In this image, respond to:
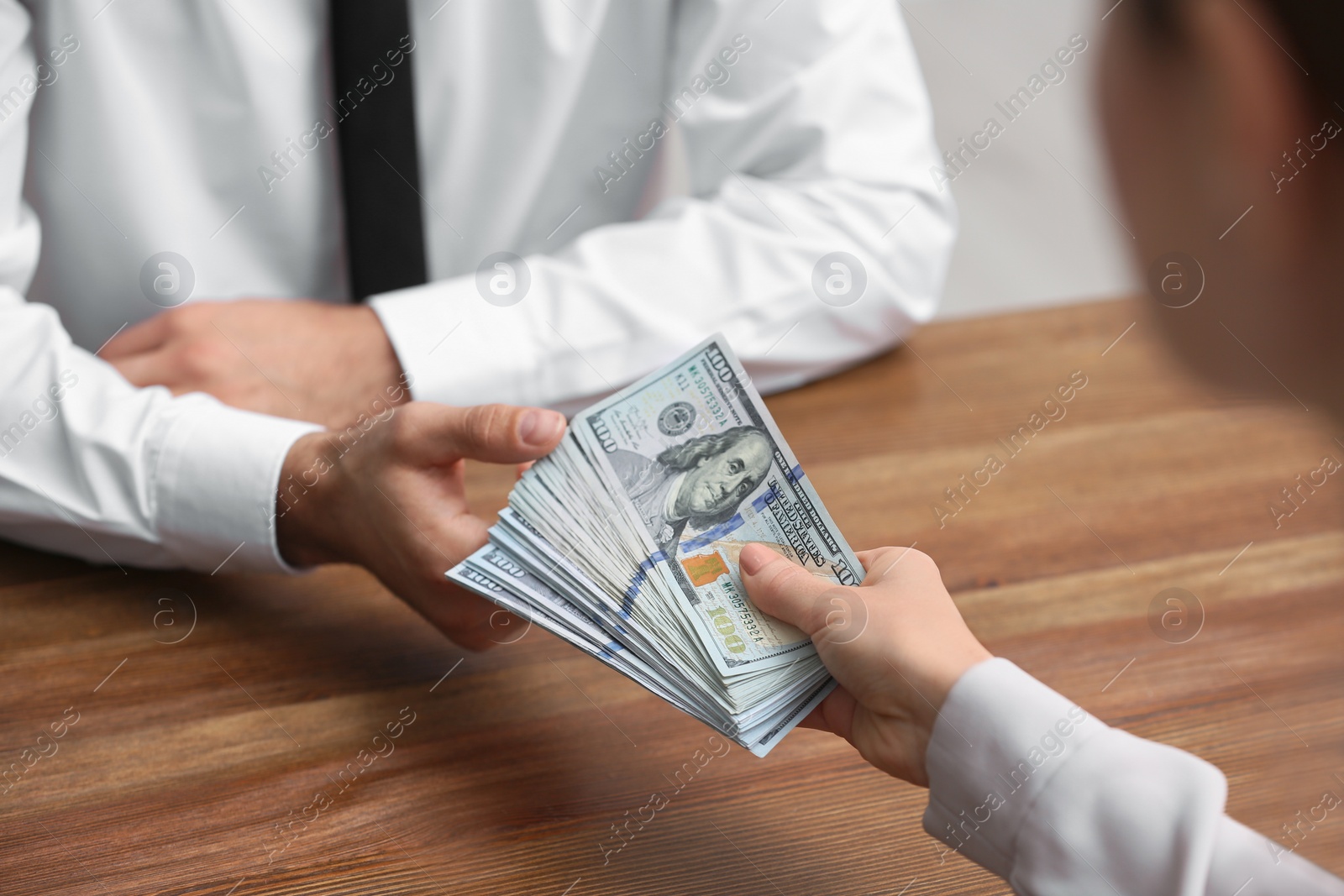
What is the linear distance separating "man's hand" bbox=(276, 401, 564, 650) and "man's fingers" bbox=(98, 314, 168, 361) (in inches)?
12.9

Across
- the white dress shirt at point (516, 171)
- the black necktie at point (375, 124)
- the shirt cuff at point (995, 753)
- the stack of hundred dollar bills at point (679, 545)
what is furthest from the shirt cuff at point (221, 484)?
the shirt cuff at point (995, 753)

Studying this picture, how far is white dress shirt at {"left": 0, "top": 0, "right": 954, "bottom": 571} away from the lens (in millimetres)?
1126

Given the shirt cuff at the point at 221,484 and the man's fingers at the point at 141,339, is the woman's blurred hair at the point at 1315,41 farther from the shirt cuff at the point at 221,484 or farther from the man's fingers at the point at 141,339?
the man's fingers at the point at 141,339

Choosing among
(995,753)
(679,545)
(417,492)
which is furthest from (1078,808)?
(417,492)

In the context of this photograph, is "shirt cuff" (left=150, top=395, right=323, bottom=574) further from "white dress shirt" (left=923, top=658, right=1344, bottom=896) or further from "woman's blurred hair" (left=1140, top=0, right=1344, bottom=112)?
"woman's blurred hair" (left=1140, top=0, right=1344, bottom=112)

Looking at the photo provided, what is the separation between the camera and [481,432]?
75 cm

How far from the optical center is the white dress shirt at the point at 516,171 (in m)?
1.13

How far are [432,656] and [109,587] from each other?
336 mm

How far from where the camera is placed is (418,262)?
4.13 feet

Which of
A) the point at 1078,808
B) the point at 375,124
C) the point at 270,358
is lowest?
the point at 1078,808

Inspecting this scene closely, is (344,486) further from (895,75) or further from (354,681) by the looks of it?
(895,75)

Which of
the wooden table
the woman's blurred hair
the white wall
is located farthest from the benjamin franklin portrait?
the white wall

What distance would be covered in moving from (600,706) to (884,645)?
0.28 metres

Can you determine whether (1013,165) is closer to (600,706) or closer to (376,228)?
(376,228)
